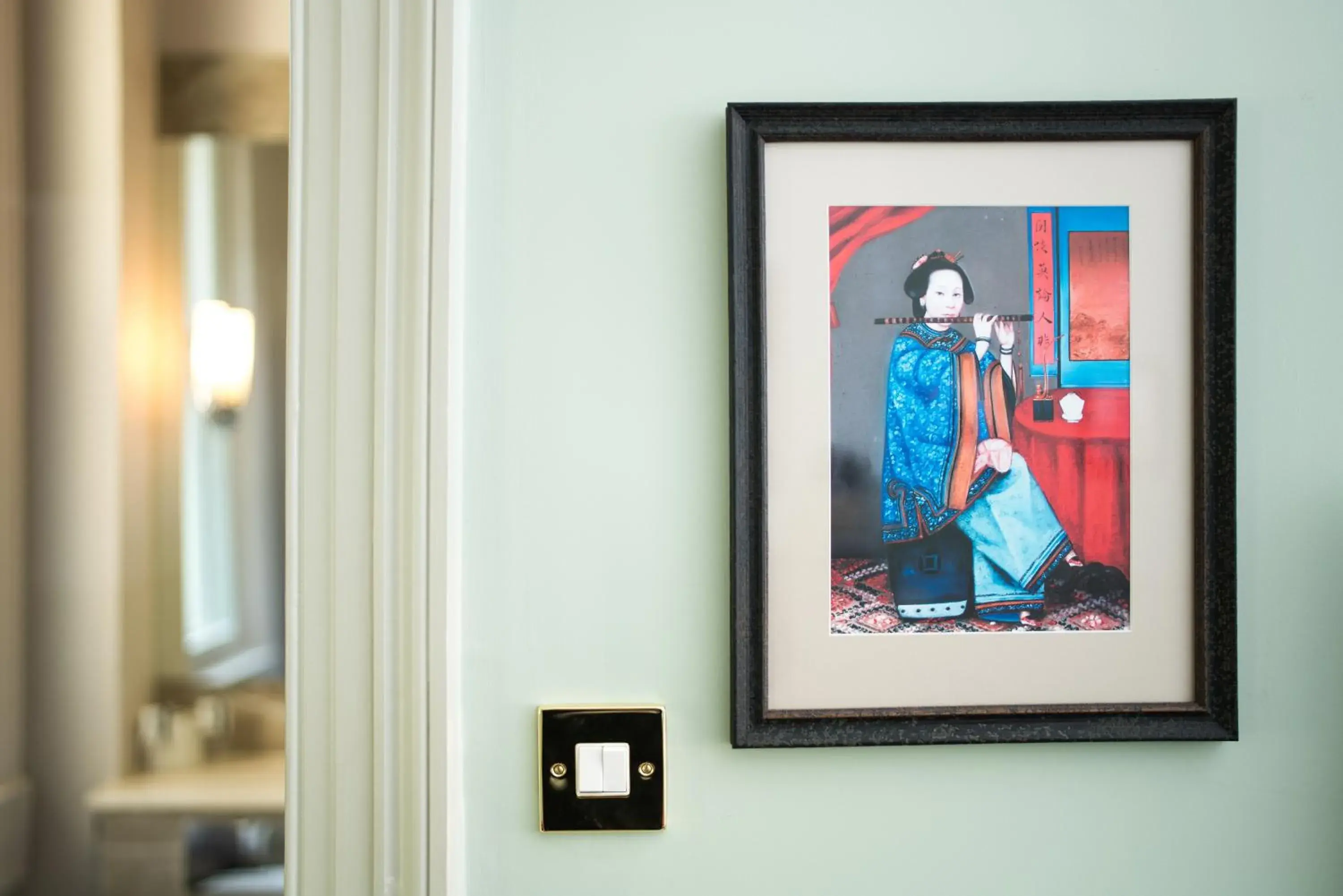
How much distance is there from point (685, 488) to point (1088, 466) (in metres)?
0.41

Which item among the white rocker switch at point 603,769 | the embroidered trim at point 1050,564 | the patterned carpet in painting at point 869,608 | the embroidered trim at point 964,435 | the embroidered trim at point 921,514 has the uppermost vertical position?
the embroidered trim at point 964,435

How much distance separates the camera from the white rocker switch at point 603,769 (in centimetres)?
81

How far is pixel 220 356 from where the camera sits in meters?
0.84

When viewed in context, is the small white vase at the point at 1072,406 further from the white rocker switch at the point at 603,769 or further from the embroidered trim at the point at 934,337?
the white rocker switch at the point at 603,769

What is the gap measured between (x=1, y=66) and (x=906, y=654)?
107 centimetres

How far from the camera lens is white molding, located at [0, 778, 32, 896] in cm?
80

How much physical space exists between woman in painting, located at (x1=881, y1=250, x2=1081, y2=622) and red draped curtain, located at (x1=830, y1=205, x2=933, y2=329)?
0.06 meters

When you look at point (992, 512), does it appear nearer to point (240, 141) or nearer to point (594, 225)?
point (594, 225)

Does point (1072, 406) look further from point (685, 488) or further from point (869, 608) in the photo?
point (685, 488)

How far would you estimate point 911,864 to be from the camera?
830 mm

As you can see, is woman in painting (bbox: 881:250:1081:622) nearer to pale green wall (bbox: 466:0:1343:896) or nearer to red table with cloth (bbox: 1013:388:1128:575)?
red table with cloth (bbox: 1013:388:1128:575)

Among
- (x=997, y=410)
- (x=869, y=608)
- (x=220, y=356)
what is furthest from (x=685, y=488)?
(x=220, y=356)

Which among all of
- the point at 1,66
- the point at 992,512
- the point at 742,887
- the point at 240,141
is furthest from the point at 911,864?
the point at 1,66

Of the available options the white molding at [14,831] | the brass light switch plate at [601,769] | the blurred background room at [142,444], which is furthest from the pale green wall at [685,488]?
the white molding at [14,831]
